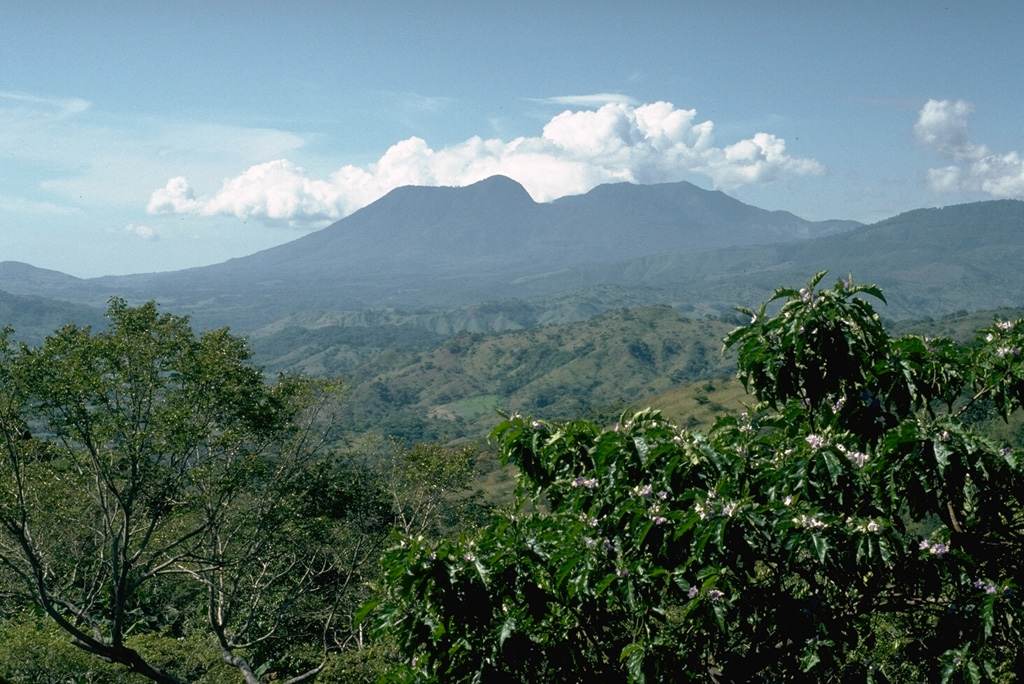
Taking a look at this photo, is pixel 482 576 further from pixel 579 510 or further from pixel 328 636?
pixel 328 636

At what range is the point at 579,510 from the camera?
4750mm

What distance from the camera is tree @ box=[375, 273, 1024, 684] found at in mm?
4082

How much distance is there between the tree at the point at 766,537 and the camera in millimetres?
4082

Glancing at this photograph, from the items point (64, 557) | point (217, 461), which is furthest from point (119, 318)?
point (64, 557)

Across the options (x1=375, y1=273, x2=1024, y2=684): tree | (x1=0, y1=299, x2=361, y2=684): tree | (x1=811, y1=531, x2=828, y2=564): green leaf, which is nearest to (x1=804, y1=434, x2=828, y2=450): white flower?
(x1=375, y1=273, x2=1024, y2=684): tree

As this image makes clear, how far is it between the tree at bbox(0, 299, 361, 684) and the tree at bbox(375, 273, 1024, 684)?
12.3 metres

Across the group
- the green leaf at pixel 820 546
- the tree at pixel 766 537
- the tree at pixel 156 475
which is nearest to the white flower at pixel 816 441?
the tree at pixel 766 537

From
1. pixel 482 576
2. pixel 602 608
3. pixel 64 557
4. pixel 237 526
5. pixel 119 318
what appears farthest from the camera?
pixel 64 557

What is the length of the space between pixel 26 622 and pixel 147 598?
292 inches

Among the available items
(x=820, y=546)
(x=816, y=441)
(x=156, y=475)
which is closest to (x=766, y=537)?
(x=820, y=546)

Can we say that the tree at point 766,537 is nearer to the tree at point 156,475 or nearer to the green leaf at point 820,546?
the green leaf at point 820,546

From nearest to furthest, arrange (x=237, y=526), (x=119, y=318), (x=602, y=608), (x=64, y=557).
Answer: (x=602, y=608) → (x=119, y=318) → (x=237, y=526) → (x=64, y=557)

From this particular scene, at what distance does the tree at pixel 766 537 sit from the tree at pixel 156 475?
40.2 ft

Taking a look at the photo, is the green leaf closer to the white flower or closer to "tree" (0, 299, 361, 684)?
the white flower
